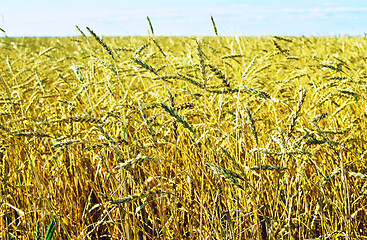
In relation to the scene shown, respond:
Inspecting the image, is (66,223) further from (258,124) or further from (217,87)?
(258,124)

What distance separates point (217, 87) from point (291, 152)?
1.05 metres

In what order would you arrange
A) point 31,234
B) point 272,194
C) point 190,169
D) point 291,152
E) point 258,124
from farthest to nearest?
point 258,124, point 190,169, point 272,194, point 31,234, point 291,152

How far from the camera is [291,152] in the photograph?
912 mm

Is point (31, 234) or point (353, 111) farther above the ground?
point (353, 111)

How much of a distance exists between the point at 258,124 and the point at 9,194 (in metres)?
1.74

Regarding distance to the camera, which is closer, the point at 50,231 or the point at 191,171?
the point at 50,231

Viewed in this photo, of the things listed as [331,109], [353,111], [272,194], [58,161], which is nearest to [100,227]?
[58,161]

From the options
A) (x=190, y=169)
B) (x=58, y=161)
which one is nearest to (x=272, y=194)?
(x=190, y=169)

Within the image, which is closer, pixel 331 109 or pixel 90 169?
pixel 90 169

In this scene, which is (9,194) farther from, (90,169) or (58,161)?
(90,169)

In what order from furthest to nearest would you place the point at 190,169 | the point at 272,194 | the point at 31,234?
the point at 190,169 → the point at 272,194 → the point at 31,234

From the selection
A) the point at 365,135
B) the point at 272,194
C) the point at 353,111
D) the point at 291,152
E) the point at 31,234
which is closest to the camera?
the point at 291,152

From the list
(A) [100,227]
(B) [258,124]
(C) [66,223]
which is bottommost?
(A) [100,227]

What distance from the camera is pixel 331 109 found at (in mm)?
2494
